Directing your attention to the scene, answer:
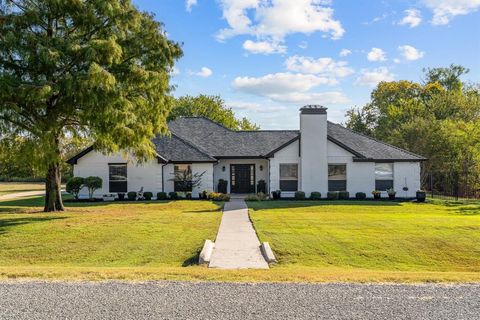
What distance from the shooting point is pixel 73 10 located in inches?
625

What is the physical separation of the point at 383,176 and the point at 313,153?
498 centimetres

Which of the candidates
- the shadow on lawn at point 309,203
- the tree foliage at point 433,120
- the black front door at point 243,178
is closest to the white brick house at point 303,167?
the shadow on lawn at point 309,203

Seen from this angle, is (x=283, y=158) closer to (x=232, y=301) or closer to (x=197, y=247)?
(x=197, y=247)

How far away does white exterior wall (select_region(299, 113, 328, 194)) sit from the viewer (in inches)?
1042

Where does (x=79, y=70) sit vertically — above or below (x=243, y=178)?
above

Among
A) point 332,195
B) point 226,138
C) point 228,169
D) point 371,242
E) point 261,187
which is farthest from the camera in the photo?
point 226,138

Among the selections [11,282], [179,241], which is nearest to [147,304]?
[11,282]

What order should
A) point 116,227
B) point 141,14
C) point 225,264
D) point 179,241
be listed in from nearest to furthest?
point 225,264 < point 179,241 < point 116,227 < point 141,14

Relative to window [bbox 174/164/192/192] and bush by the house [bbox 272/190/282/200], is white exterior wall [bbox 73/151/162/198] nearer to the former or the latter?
window [bbox 174/164/192/192]

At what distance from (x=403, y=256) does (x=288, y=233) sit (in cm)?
369

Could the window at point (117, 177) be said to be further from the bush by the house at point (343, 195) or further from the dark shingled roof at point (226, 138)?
the bush by the house at point (343, 195)

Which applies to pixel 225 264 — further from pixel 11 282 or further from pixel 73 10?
pixel 73 10

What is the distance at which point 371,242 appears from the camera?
1246 centimetres

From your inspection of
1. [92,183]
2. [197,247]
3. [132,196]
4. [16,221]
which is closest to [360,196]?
[132,196]
